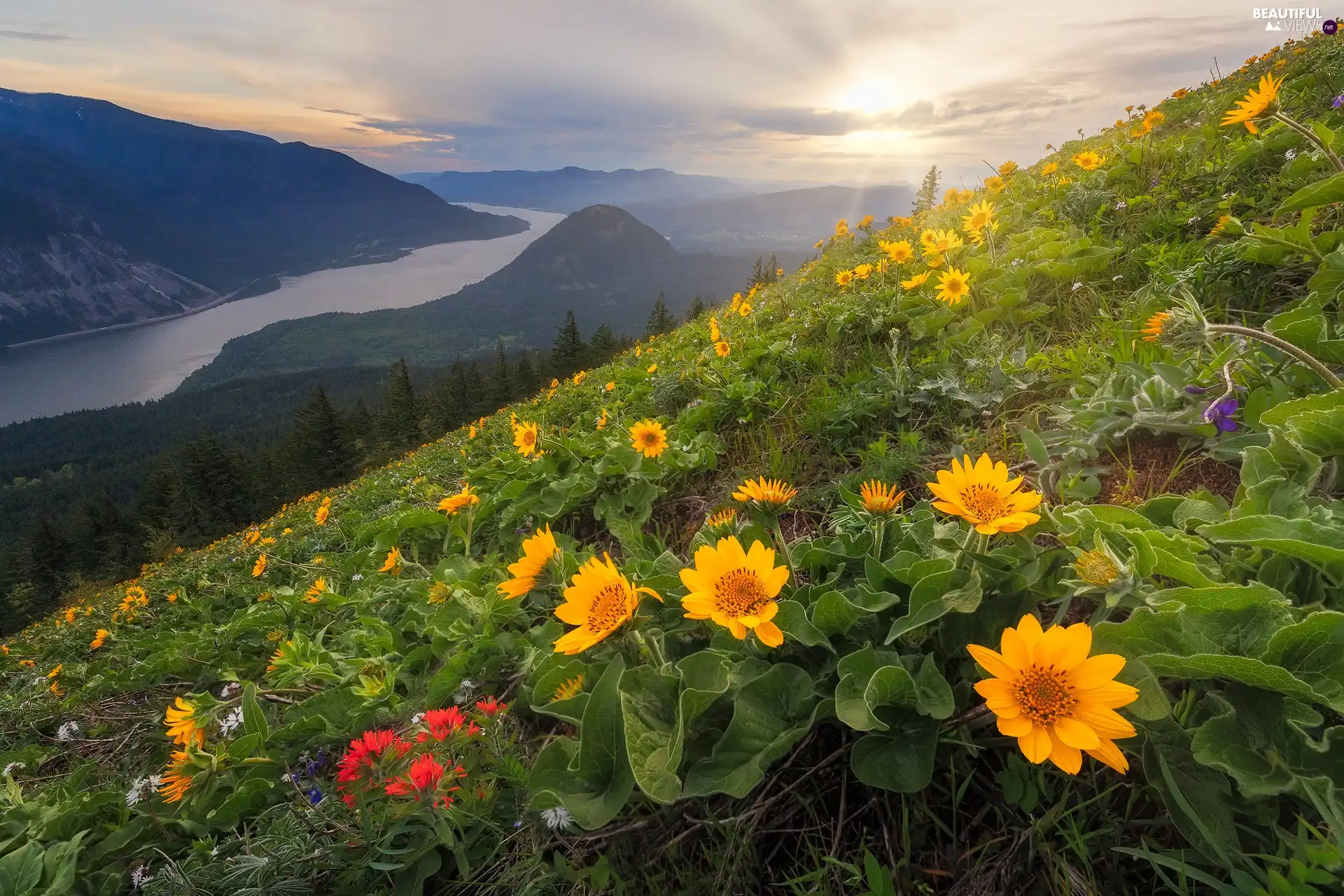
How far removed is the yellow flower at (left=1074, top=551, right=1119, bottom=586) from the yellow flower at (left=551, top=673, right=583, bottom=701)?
1076 millimetres

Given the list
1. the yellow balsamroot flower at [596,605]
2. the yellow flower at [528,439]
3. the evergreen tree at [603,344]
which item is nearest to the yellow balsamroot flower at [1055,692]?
the yellow balsamroot flower at [596,605]

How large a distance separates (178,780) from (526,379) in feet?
168

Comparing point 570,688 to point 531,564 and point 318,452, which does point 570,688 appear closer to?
point 531,564

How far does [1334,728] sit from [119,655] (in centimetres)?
636

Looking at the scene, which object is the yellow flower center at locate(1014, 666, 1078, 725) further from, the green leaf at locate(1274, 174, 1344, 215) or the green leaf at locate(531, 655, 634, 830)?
the green leaf at locate(1274, 174, 1344, 215)

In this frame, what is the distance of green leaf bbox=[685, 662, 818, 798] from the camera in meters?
1.11

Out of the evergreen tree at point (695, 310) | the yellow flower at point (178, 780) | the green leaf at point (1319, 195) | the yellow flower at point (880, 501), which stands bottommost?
the evergreen tree at point (695, 310)

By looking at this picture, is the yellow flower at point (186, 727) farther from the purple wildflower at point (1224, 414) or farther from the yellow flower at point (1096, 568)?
the purple wildflower at point (1224, 414)

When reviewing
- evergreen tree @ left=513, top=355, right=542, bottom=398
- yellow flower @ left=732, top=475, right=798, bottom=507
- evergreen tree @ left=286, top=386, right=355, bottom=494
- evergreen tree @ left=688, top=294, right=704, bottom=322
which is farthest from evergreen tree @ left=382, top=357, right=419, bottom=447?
yellow flower @ left=732, top=475, right=798, bottom=507

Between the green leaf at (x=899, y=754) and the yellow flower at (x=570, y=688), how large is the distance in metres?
0.62

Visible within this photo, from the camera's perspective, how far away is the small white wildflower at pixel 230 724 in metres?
1.94

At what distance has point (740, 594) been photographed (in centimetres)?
125

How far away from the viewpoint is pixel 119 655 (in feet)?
14.6

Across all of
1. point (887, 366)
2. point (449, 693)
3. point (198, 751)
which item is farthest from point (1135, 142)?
point (198, 751)
